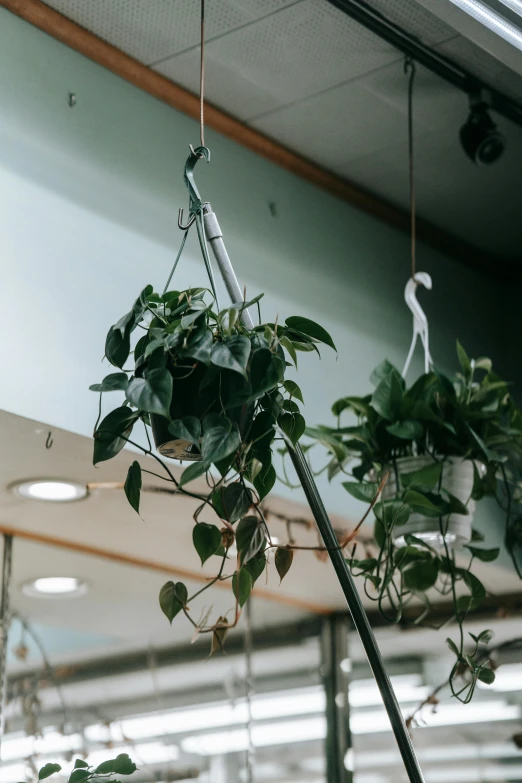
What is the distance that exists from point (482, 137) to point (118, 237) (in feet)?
3.11

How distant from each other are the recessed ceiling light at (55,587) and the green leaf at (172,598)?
1.16 m

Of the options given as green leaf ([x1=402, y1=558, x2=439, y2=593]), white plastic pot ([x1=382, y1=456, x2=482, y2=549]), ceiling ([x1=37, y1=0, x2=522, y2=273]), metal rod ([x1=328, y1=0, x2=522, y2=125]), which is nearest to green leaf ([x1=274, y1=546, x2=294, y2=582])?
white plastic pot ([x1=382, y1=456, x2=482, y2=549])

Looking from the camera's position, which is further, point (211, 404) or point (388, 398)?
point (388, 398)

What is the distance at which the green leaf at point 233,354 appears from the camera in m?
1.44

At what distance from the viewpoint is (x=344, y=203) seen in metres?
3.08

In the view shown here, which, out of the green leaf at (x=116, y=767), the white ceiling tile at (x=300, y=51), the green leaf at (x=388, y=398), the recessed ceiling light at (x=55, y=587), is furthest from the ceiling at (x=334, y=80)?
the green leaf at (x=116, y=767)

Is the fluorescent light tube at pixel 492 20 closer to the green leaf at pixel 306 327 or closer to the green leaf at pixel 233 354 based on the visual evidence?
the green leaf at pixel 306 327

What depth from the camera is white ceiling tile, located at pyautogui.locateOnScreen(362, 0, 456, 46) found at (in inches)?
93.7

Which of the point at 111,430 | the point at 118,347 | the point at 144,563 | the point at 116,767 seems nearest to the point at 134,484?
the point at 111,430

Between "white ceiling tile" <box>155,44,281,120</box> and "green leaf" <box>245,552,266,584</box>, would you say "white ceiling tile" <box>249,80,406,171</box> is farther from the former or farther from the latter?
"green leaf" <box>245,552,266,584</box>

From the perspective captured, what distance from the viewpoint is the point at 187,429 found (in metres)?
1.48

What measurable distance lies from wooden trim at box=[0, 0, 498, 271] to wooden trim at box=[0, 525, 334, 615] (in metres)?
1.12

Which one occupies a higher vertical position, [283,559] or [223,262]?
[223,262]

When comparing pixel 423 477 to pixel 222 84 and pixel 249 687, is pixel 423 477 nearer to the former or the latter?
pixel 222 84
